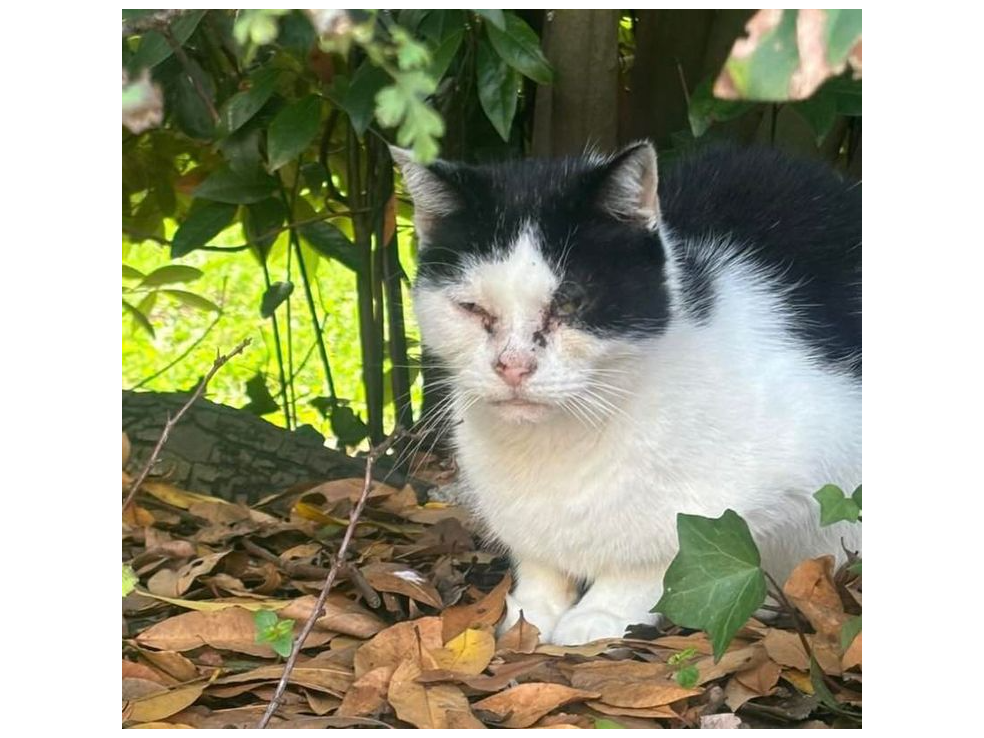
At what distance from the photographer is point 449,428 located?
2725mm

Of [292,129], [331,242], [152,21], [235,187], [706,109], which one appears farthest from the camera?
[331,242]

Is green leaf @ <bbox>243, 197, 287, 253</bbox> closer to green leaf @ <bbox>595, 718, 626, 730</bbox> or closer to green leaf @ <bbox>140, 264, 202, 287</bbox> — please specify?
green leaf @ <bbox>140, 264, 202, 287</bbox>

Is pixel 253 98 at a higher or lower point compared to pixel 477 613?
higher

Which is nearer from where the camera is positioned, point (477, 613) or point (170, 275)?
point (477, 613)

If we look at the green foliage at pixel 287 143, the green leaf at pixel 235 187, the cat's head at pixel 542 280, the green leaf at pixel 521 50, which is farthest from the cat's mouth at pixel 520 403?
the green leaf at pixel 235 187

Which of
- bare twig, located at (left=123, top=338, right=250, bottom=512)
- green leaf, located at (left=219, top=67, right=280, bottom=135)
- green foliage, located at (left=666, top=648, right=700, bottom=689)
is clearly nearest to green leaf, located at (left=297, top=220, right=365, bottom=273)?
green leaf, located at (left=219, top=67, right=280, bottom=135)

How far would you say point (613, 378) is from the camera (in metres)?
2.27

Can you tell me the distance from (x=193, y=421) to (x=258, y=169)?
2.26 ft

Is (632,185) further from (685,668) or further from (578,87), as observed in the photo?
(578,87)

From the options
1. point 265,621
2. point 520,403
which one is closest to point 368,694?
point 265,621

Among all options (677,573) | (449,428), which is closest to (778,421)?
(677,573)

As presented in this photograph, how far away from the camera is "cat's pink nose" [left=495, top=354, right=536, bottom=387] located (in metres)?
2.10

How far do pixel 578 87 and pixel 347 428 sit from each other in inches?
48.6

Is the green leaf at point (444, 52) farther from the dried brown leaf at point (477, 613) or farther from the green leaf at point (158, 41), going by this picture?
the dried brown leaf at point (477, 613)
